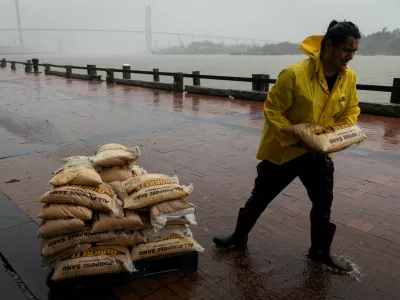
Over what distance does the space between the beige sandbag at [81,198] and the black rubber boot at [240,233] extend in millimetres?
945

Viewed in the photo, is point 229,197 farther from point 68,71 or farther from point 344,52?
point 68,71

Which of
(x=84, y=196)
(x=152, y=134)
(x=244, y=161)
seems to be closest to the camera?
(x=84, y=196)

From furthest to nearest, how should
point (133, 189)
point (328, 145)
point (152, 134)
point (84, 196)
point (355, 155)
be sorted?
1. point (152, 134)
2. point (355, 155)
3. point (133, 189)
4. point (84, 196)
5. point (328, 145)

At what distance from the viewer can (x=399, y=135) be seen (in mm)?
7312

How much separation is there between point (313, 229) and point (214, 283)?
87cm

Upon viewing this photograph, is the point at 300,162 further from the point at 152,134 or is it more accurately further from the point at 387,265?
the point at 152,134

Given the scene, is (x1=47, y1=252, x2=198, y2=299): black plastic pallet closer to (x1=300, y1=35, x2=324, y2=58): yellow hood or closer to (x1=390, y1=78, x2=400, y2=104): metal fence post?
(x1=300, y1=35, x2=324, y2=58): yellow hood

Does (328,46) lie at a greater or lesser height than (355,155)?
greater

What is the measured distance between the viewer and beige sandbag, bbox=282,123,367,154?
2.41 metres

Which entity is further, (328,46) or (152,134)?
(152,134)

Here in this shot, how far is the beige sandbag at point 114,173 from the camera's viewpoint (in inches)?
125

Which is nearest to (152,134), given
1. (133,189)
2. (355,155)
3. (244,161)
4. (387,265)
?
(244,161)

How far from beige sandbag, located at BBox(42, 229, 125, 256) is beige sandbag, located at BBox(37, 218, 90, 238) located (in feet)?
0.12

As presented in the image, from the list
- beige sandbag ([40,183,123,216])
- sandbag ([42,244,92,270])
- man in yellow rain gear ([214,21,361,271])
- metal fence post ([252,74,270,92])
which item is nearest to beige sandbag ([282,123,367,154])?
man in yellow rain gear ([214,21,361,271])
